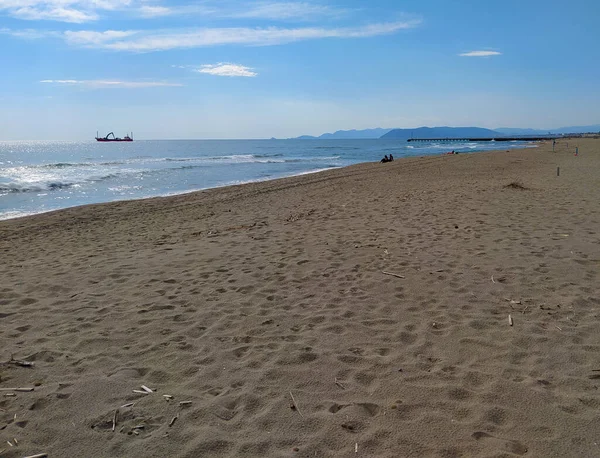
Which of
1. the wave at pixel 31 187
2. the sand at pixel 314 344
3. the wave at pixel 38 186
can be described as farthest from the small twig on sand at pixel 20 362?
the wave at pixel 31 187

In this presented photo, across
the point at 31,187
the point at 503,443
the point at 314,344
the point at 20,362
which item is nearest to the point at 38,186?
the point at 31,187

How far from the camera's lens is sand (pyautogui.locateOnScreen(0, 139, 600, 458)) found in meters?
2.59

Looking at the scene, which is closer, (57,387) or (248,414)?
(248,414)

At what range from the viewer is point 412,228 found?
7992 mm

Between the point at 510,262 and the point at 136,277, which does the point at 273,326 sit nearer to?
the point at 136,277

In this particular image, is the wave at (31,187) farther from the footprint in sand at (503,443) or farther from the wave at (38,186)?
the footprint in sand at (503,443)

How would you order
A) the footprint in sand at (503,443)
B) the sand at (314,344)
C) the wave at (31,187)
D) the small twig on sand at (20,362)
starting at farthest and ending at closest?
the wave at (31,187), the small twig on sand at (20,362), the sand at (314,344), the footprint in sand at (503,443)

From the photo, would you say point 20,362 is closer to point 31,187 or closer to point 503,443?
→ point 503,443

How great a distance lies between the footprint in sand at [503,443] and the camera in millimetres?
2385

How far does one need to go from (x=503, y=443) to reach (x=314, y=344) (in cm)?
165

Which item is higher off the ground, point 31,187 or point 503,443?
point 31,187

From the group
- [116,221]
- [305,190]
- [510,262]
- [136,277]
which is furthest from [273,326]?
[305,190]

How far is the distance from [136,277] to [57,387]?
278 cm

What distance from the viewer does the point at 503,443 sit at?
8.02ft
